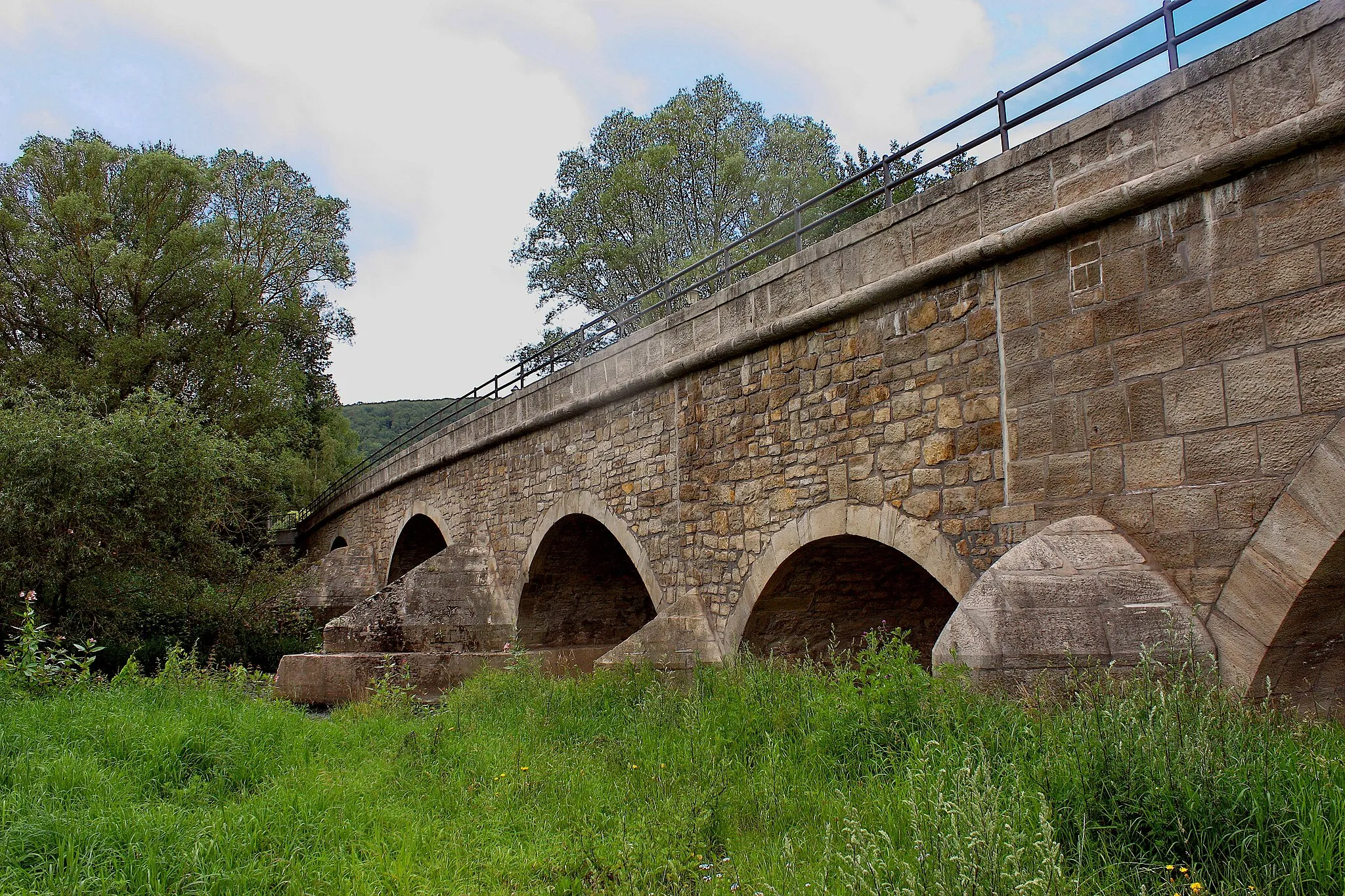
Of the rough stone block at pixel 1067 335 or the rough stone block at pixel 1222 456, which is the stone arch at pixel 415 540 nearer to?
the rough stone block at pixel 1067 335

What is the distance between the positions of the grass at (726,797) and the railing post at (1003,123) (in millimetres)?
2909

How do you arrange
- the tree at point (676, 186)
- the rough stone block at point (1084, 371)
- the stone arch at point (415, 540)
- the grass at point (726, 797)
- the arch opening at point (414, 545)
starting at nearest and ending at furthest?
the grass at point (726, 797)
the rough stone block at point (1084, 371)
the stone arch at point (415, 540)
the arch opening at point (414, 545)
the tree at point (676, 186)

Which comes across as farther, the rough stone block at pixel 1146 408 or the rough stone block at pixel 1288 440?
the rough stone block at pixel 1146 408

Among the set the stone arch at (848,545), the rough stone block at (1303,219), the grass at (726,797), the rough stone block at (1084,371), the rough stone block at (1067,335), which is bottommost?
the grass at (726,797)

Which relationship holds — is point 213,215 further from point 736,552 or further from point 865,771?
point 865,771

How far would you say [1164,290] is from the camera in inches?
167

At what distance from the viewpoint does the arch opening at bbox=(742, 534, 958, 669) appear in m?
6.68

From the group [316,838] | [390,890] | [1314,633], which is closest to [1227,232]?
[1314,633]

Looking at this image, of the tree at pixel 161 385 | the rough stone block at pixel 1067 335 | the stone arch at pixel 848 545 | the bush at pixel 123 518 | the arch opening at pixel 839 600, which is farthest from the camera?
the tree at pixel 161 385

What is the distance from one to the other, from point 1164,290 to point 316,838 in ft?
15.0

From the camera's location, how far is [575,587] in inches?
443

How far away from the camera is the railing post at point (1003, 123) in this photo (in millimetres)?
5039

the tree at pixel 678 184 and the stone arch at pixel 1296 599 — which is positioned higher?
the tree at pixel 678 184

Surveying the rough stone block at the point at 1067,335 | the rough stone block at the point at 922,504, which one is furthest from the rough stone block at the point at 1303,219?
the rough stone block at the point at 922,504
